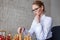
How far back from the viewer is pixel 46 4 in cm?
170

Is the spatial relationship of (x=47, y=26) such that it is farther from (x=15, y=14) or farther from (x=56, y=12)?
(x=56, y=12)

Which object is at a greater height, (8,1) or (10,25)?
(8,1)

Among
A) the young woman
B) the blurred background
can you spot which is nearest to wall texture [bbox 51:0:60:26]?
the blurred background

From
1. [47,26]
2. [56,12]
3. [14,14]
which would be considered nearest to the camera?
[47,26]

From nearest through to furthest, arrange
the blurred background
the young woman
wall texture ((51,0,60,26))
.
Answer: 1. the young woman
2. the blurred background
3. wall texture ((51,0,60,26))

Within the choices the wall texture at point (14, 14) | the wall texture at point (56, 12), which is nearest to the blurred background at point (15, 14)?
the wall texture at point (14, 14)

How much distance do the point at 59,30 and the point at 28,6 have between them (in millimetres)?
446

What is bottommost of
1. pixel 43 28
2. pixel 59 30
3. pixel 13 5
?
pixel 59 30

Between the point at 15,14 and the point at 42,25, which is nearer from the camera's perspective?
the point at 42,25

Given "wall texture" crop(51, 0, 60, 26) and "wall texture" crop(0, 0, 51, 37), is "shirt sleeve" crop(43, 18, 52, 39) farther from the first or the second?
"wall texture" crop(51, 0, 60, 26)

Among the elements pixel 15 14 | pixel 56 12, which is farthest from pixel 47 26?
pixel 56 12

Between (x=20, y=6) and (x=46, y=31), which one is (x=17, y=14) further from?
(x=46, y=31)

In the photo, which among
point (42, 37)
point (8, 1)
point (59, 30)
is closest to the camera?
point (42, 37)

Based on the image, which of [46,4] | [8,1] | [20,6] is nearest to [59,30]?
[46,4]
